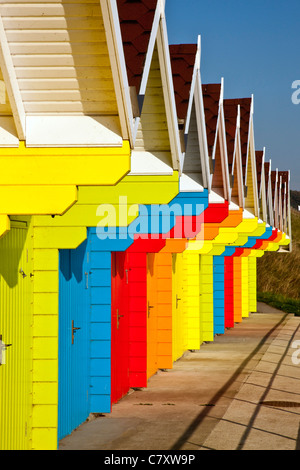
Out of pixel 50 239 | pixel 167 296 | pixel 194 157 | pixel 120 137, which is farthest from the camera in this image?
pixel 167 296

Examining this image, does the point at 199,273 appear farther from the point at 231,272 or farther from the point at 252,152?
the point at 231,272

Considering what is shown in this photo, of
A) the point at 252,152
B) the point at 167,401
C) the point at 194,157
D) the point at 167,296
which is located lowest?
the point at 167,401

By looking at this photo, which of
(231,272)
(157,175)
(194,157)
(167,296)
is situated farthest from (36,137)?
(231,272)

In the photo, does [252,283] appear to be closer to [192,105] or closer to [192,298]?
[192,298]

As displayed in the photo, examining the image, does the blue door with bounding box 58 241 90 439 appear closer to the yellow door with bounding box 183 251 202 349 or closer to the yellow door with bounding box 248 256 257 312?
the yellow door with bounding box 183 251 202 349

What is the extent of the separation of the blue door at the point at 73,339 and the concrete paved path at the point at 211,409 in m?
0.27

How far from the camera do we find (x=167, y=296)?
16500 mm

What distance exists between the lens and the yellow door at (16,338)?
7426mm

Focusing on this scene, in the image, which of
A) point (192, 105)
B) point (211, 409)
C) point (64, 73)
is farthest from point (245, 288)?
point (64, 73)

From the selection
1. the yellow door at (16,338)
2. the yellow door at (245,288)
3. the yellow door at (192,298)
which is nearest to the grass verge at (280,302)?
the yellow door at (245,288)

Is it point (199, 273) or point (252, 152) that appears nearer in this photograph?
point (199, 273)

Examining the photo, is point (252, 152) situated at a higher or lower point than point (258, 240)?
higher

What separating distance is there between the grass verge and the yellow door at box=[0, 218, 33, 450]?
29598 mm

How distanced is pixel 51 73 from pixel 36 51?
0.19m
